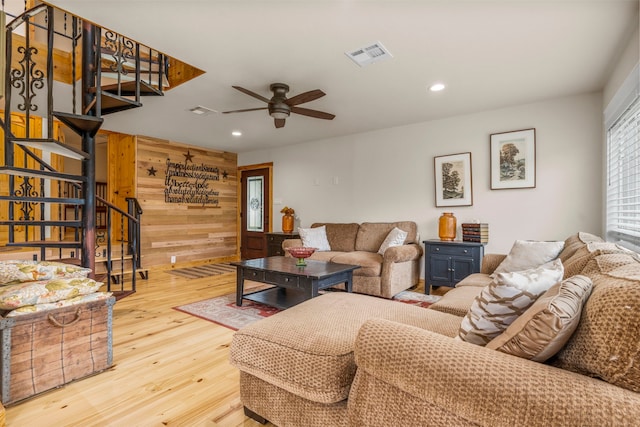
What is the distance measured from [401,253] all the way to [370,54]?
2235 mm

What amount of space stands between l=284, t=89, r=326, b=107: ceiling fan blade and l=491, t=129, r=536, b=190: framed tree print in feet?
7.96

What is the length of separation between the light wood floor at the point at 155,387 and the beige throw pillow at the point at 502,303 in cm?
116

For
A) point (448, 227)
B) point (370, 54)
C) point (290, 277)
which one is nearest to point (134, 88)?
point (370, 54)

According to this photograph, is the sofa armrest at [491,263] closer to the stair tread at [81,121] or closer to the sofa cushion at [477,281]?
the sofa cushion at [477,281]

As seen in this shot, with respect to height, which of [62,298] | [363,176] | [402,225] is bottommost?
[62,298]

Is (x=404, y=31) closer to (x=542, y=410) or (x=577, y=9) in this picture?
(x=577, y=9)

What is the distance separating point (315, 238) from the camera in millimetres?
4801

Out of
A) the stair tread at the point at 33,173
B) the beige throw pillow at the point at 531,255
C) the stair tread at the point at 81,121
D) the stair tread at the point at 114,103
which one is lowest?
the beige throw pillow at the point at 531,255

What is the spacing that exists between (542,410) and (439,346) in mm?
275

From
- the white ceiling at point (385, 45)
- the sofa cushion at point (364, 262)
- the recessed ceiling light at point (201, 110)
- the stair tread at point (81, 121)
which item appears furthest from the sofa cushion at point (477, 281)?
the recessed ceiling light at point (201, 110)

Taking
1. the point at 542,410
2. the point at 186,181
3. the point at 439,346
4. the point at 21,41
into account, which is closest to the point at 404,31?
the point at 439,346

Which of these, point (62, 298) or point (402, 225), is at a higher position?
point (402, 225)

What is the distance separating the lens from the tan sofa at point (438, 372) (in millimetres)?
765

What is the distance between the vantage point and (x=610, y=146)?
3.07m
